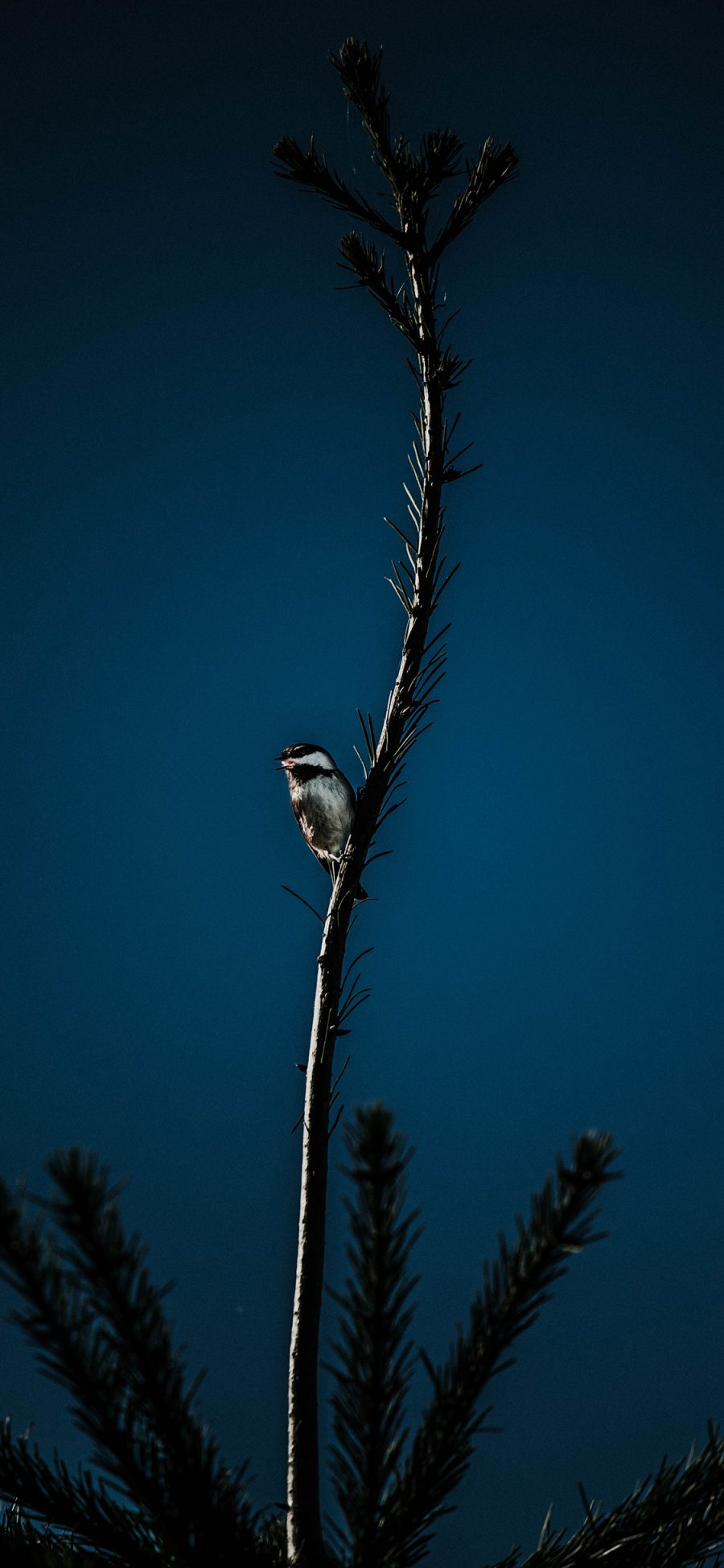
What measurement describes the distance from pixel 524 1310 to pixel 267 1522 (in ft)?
0.62

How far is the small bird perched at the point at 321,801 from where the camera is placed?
3.84 ft

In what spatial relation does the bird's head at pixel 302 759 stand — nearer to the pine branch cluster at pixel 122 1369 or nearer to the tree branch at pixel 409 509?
the tree branch at pixel 409 509

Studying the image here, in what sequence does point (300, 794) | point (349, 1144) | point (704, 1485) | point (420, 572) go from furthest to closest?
point (300, 794) → point (420, 572) → point (704, 1485) → point (349, 1144)

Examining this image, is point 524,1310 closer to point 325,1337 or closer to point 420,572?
point 325,1337

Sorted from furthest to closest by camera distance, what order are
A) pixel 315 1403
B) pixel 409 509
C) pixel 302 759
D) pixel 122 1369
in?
pixel 302 759, pixel 409 509, pixel 315 1403, pixel 122 1369

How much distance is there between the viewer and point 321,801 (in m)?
1.21

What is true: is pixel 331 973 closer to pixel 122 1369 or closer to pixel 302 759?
pixel 122 1369

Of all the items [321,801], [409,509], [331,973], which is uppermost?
[321,801]

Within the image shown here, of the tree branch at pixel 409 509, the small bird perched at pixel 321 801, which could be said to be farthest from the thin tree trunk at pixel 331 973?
the small bird perched at pixel 321 801

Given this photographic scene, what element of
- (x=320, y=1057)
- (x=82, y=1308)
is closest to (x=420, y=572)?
(x=320, y=1057)

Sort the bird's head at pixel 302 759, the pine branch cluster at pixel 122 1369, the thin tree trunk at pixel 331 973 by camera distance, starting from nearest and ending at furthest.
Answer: the pine branch cluster at pixel 122 1369 → the thin tree trunk at pixel 331 973 → the bird's head at pixel 302 759

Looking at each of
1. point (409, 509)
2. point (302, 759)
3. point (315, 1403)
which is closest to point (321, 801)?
point (302, 759)

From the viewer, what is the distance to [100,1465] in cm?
26

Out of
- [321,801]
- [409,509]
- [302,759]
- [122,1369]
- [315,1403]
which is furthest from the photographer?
[302,759]
